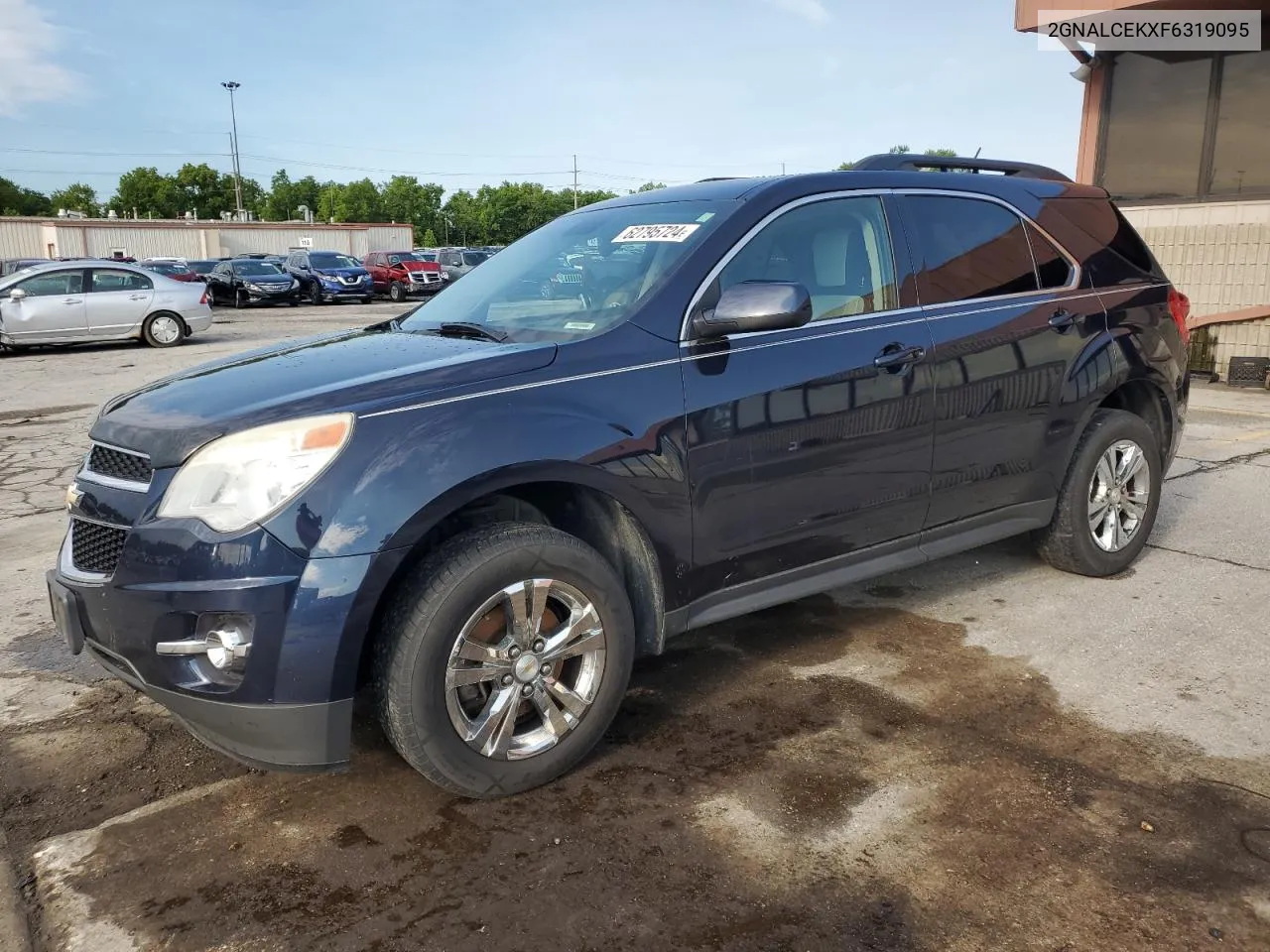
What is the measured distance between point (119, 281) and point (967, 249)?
1703cm

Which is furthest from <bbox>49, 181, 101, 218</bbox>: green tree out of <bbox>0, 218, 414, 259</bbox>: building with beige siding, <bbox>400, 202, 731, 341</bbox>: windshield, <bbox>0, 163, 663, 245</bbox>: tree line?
<bbox>400, 202, 731, 341</bbox>: windshield

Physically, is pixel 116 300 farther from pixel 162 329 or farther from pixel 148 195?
pixel 148 195

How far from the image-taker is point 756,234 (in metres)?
3.53

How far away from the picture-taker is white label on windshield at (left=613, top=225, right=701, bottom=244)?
3.53m

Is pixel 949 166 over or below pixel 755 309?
over

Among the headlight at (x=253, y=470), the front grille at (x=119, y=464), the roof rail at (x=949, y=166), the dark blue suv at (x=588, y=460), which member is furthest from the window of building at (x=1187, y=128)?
the front grille at (x=119, y=464)

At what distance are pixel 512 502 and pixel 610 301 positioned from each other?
0.81 meters

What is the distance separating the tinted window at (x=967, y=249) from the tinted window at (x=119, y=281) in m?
16.9

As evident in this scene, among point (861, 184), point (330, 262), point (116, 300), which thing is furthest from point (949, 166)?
point (330, 262)

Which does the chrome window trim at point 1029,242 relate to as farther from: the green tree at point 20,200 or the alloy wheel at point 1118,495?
the green tree at point 20,200

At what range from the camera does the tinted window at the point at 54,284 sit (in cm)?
1678

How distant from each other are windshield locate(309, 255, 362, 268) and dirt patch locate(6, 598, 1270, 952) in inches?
1167

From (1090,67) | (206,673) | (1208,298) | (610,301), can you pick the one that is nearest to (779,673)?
(610,301)

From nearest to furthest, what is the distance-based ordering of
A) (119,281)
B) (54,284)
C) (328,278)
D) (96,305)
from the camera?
(54,284) < (96,305) < (119,281) < (328,278)
